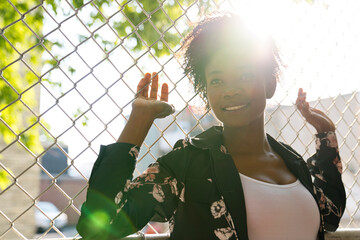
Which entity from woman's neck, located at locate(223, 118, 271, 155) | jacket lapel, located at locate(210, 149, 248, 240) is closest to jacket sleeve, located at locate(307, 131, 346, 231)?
woman's neck, located at locate(223, 118, 271, 155)

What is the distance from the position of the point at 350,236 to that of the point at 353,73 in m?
1.13

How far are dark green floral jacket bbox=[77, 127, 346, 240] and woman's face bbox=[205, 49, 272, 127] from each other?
13 centimetres

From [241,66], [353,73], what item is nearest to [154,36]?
[353,73]

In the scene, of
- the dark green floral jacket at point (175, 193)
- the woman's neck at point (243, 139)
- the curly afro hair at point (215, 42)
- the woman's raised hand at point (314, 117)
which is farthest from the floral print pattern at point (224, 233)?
the woman's raised hand at point (314, 117)

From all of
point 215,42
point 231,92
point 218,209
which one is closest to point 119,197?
point 218,209

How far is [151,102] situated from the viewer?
4.35 feet

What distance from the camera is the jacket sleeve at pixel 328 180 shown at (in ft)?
5.46

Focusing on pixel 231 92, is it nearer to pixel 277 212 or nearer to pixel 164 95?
pixel 164 95

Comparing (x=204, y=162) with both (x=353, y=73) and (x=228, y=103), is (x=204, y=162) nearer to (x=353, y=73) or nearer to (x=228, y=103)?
(x=228, y=103)

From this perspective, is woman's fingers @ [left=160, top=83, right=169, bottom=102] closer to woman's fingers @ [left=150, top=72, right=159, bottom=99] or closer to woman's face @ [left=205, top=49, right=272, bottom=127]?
woman's fingers @ [left=150, top=72, right=159, bottom=99]

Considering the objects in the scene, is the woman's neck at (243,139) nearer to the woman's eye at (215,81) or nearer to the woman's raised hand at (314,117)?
the woman's eye at (215,81)

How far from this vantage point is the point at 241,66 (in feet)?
4.66

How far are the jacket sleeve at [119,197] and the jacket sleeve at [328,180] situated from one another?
0.71 m

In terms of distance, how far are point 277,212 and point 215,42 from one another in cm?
66
